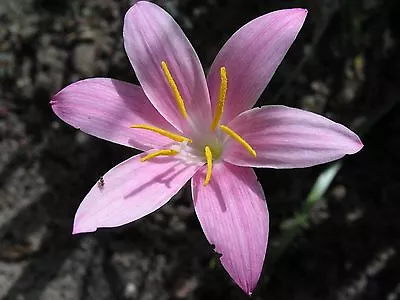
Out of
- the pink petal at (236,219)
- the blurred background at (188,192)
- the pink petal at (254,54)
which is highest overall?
the pink petal at (254,54)

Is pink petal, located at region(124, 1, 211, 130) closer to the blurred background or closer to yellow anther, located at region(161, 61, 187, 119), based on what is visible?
yellow anther, located at region(161, 61, 187, 119)

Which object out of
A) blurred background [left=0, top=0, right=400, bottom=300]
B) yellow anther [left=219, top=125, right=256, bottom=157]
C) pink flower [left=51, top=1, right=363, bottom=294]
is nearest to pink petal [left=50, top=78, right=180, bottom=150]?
pink flower [left=51, top=1, right=363, bottom=294]

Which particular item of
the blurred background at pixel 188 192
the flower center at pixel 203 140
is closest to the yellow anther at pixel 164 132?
the flower center at pixel 203 140

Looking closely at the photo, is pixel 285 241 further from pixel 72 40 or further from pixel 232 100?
pixel 72 40

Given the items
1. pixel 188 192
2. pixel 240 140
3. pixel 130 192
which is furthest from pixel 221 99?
pixel 188 192

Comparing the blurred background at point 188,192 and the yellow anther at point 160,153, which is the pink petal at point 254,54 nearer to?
the yellow anther at point 160,153

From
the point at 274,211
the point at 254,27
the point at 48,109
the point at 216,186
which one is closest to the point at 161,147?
the point at 216,186
